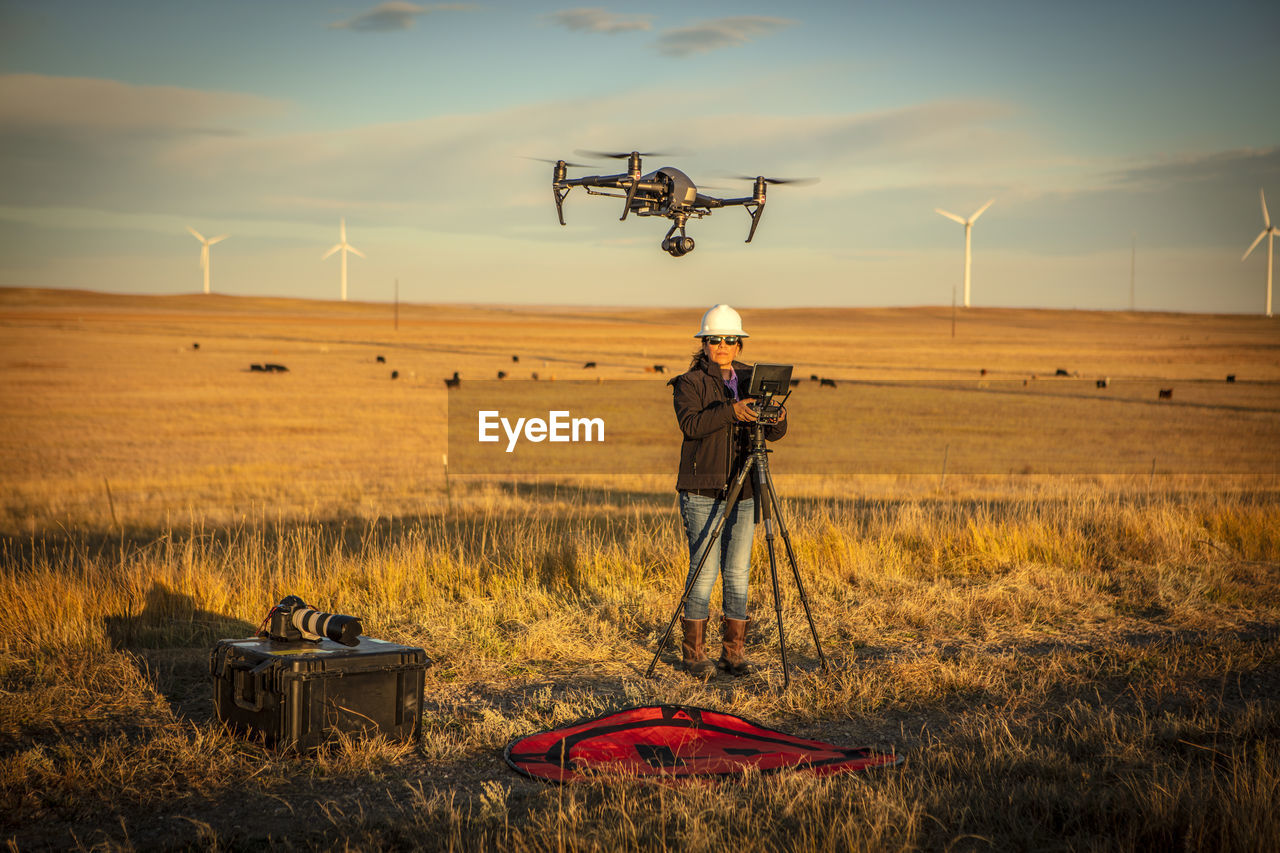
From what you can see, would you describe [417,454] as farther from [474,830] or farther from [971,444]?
[474,830]

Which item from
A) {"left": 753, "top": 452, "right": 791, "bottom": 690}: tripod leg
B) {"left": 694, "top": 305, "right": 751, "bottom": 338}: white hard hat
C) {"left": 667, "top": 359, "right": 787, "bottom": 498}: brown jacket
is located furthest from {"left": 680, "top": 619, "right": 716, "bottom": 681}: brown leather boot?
{"left": 694, "top": 305, "right": 751, "bottom": 338}: white hard hat

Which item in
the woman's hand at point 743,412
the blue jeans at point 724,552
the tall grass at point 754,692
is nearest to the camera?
the tall grass at point 754,692

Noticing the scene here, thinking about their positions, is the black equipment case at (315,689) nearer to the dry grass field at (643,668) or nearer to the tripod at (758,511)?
the dry grass field at (643,668)

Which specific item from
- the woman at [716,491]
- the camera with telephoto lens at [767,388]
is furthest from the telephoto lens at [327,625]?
the camera with telephoto lens at [767,388]

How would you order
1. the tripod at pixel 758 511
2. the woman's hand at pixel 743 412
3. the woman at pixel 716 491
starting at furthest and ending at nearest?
the woman at pixel 716 491
the tripod at pixel 758 511
the woman's hand at pixel 743 412

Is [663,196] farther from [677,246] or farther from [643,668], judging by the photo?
[643,668]

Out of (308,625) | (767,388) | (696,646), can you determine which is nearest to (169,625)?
(308,625)
